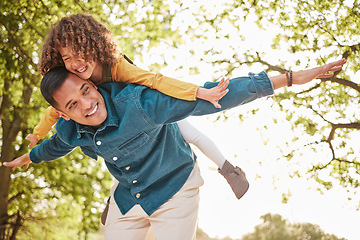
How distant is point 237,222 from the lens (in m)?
4.98

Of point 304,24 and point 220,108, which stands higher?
point 304,24

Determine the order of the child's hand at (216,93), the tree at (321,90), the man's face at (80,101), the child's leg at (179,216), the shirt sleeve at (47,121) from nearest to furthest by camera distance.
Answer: the child's hand at (216,93)
the man's face at (80,101)
the child's leg at (179,216)
the shirt sleeve at (47,121)
the tree at (321,90)

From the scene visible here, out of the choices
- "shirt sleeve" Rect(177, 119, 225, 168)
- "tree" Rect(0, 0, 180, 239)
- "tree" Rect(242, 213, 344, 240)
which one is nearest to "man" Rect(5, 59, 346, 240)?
"shirt sleeve" Rect(177, 119, 225, 168)

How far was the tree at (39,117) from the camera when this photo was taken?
11.5 feet

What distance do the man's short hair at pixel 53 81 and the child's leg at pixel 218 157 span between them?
540 millimetres

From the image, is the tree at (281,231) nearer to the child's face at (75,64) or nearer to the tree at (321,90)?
the tree at (321,90)

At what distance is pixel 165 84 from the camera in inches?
52.7

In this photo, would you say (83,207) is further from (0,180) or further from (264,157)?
(264,157)

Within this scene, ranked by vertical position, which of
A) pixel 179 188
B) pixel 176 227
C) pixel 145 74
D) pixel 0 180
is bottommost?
pixel 0 180

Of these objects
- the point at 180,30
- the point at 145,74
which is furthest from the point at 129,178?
the point at 180,30

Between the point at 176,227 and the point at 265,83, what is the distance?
610 millimetres

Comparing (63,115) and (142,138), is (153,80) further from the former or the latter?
(63,115)

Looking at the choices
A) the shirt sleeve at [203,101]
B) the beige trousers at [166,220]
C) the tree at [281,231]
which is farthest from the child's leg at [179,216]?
the tree at [281,231]

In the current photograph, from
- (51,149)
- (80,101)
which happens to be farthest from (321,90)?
(80,101)
